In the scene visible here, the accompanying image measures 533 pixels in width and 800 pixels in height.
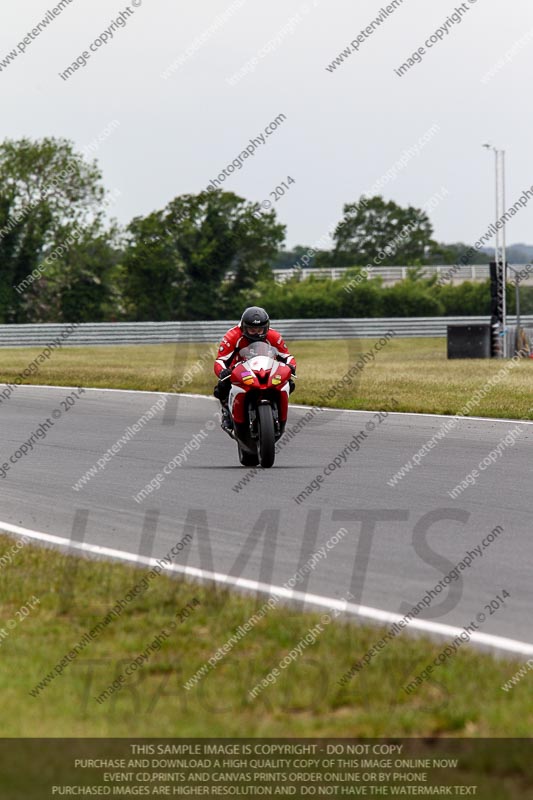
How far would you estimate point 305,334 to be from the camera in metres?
50.3

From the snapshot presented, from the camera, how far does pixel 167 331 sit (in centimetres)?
4862

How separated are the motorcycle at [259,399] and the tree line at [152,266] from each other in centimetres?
5041

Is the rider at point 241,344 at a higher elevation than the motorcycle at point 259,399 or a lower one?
higher

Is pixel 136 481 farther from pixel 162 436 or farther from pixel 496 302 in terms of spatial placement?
pixel 496 302

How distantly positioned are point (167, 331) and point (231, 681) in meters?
43.2

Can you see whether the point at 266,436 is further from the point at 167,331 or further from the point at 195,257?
the point at 195,257

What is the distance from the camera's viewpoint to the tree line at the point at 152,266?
6594 cm

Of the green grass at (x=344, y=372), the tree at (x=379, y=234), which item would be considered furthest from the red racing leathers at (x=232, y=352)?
the tree at (x=379, y=234)

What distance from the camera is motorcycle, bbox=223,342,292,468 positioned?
13.2m

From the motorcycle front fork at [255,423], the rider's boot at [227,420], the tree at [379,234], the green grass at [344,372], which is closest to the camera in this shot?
the motorcycle front fork at [255,423]

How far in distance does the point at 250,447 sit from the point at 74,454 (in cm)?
226

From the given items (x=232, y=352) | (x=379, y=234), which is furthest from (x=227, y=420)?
(x=379, y=234)

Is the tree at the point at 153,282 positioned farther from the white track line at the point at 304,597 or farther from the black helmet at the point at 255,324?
the white track line at the point at 304,597

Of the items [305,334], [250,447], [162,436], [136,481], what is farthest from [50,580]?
[305,334]
